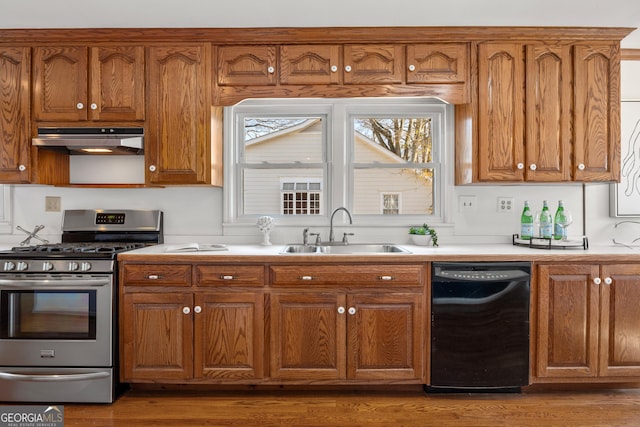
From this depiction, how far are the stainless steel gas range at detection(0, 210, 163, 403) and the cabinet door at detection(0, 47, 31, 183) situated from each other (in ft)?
2.49

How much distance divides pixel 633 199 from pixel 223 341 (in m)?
3.08

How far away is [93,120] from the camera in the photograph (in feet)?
8.89

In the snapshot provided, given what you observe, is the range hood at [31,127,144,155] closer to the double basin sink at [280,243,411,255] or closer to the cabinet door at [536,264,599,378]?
the double basin sink at [280,243,411,255]

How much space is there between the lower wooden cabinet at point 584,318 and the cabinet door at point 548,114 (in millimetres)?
667

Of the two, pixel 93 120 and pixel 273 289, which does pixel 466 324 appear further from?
pixel 93 120

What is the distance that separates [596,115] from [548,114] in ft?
1.02

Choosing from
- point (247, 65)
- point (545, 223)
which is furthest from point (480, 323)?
point (247, 65)

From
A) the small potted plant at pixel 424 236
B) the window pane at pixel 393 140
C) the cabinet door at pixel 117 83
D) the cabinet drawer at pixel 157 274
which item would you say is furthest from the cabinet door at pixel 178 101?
Answer: the small potted plant at pixel 424 236

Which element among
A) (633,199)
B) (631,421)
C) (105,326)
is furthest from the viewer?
(633,199)

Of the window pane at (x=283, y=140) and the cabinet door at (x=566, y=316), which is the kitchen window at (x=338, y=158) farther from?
the cabinet door at (x=566, y=316)

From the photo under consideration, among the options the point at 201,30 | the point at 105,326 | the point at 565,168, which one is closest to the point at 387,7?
the point at 201,30

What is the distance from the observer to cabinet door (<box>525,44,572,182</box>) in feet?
8.73

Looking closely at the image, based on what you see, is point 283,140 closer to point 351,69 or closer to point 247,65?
point 247,65

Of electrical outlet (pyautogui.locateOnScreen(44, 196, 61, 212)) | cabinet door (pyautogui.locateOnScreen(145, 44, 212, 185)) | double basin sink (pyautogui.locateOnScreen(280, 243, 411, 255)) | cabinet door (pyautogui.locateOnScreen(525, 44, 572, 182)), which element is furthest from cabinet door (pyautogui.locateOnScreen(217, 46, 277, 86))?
cabinet door (pyautogui.locateOnScreen(525, 44, 572, 182))
